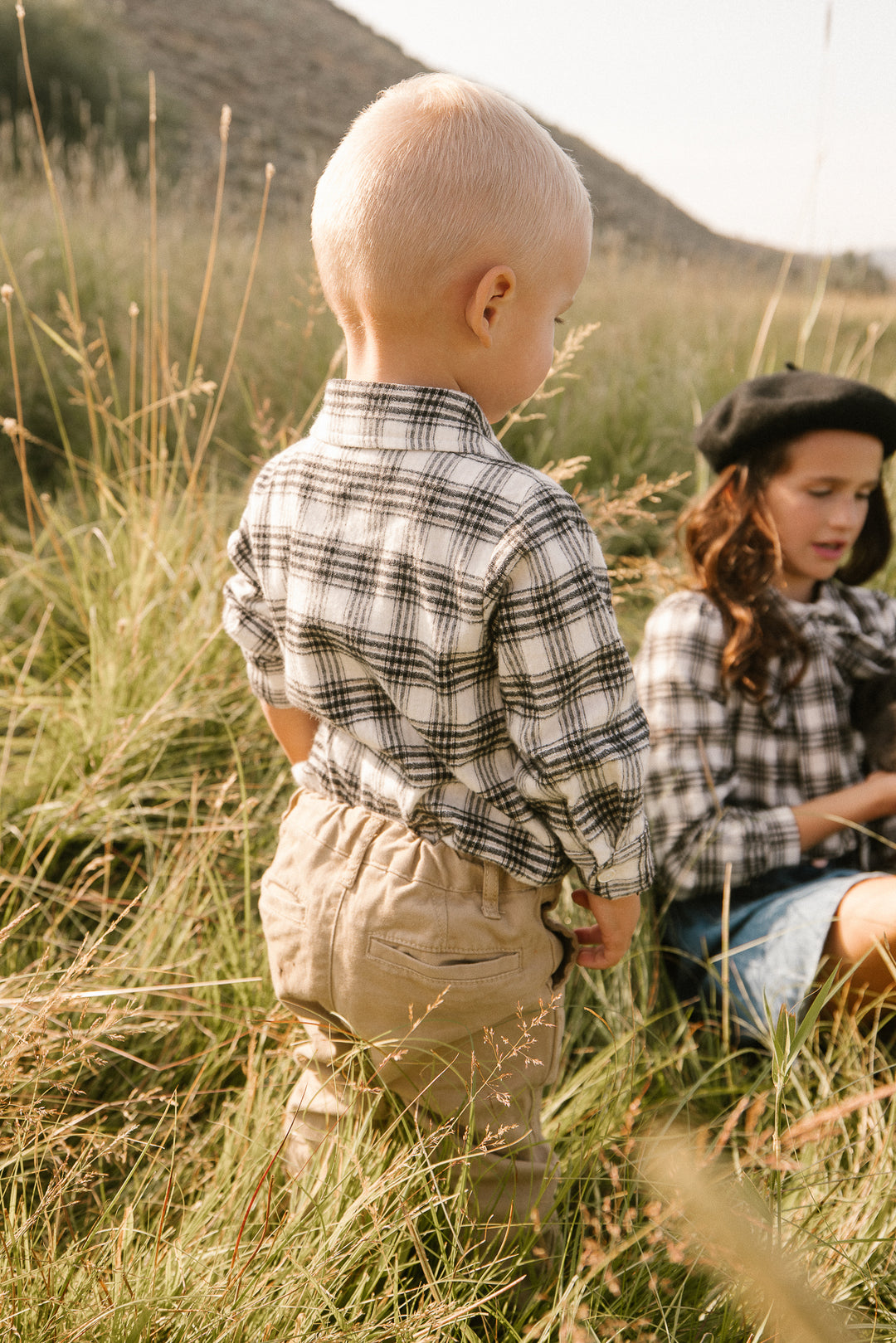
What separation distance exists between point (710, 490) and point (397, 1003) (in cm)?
139

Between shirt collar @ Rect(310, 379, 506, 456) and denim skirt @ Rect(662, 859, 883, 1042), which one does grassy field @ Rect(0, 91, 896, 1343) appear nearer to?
denim skirt @ Rect(662, 859, 883, 1042)

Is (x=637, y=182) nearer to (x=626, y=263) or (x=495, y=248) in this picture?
(x=626, y=263)

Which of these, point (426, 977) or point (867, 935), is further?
point (867, 935)

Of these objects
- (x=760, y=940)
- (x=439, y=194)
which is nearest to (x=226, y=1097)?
(x=760, y=940)

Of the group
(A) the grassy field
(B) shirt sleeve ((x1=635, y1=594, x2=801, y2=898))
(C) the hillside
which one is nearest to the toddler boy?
(A) the grassy field

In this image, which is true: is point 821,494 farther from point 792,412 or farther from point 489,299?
point 489,299

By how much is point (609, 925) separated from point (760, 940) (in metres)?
0.60

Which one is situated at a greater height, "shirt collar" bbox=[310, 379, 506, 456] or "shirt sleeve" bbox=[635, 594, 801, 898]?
"shirt collar" bbox=[310, 379, 506, 456]

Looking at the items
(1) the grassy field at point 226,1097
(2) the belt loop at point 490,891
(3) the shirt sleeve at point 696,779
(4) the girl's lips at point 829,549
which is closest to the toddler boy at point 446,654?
(2) the belt loop at point 490,891

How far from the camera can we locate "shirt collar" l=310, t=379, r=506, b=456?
0.98 metres

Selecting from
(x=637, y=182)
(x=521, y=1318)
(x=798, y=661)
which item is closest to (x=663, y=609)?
(x=798, y=661)

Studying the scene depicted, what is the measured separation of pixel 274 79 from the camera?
22.1 m

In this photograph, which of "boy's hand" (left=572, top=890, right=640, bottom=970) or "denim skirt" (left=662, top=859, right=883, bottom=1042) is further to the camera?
"denim skirt" (left=662, top=859, right=883, bottom=1042)

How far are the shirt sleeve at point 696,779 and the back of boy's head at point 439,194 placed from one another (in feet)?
3.34
